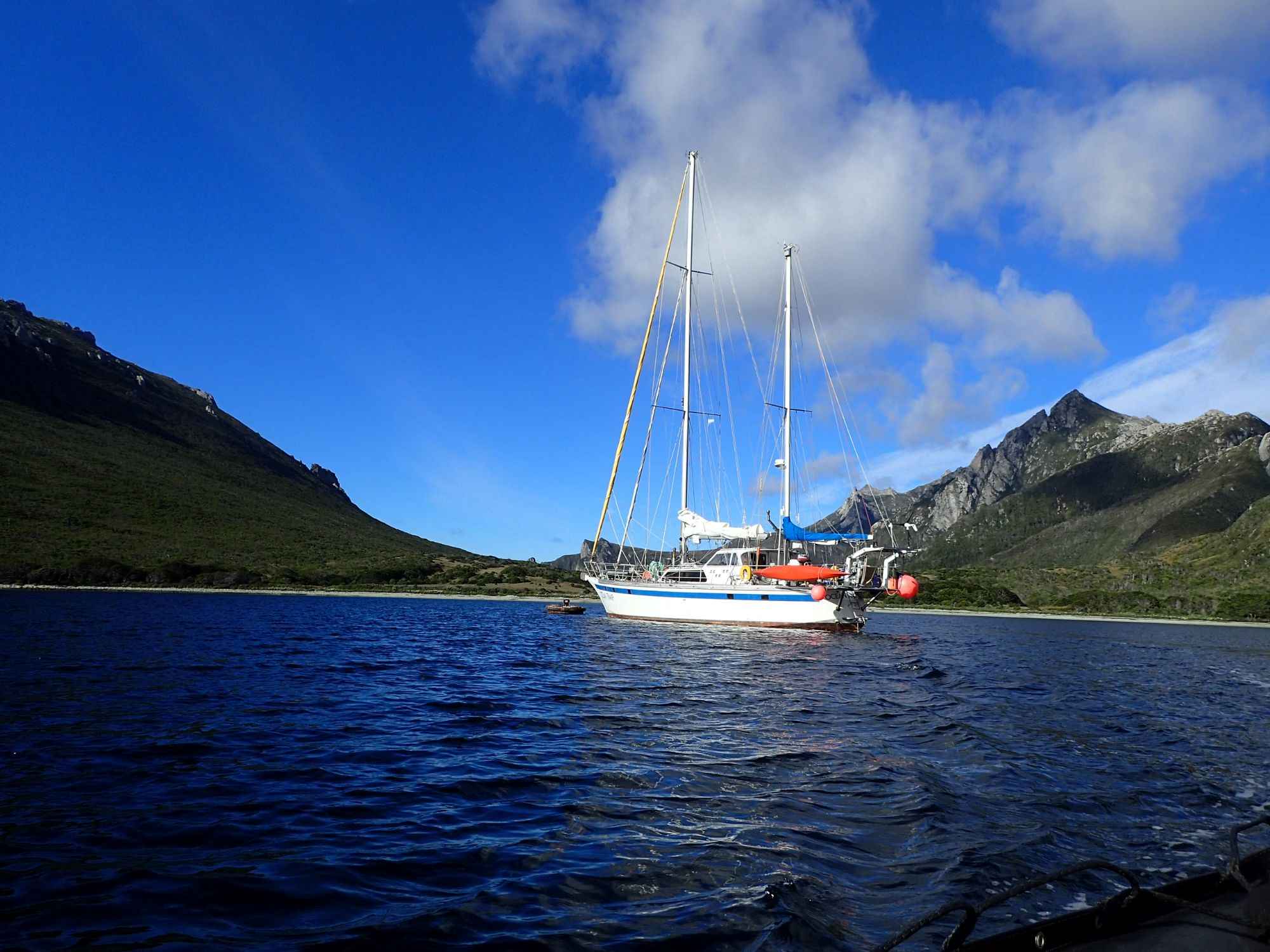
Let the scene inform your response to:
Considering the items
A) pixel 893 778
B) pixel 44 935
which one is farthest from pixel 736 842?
pixel 44 935

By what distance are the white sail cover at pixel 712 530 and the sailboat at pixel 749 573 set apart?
57mm

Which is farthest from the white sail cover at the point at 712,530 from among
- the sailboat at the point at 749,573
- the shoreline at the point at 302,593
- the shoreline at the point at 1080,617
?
the shoreline at the point at 1080,617

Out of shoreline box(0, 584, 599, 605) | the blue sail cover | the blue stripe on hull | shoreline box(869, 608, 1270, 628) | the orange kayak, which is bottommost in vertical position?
shoreline box(0, 584, 599, 605)

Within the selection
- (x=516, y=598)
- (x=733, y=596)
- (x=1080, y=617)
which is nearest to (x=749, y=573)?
(x=733, y=596)

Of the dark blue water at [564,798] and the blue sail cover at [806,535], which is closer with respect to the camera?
the dark blue water at [564,798]

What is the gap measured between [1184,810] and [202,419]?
21840 centimetres

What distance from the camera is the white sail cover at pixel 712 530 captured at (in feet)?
178

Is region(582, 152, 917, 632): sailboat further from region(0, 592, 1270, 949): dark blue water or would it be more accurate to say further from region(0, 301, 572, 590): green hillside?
region(0, 301, 572, 590): green hillside

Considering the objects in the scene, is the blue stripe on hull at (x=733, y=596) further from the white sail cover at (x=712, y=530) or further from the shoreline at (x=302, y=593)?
the shoreline at (x=302, y=593)

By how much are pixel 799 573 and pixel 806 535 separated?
4.96 metres

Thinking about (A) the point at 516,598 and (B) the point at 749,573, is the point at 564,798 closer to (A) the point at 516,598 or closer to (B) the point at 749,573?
(B) the point at 749,573

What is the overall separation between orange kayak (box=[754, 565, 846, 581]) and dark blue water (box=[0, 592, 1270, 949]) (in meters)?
21.0

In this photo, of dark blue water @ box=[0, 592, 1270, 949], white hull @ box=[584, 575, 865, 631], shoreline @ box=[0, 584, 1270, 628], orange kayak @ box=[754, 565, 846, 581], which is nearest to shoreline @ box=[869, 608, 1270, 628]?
shoreline @ box=[0, 584, 1270, 628]

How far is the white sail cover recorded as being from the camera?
2132 inches
